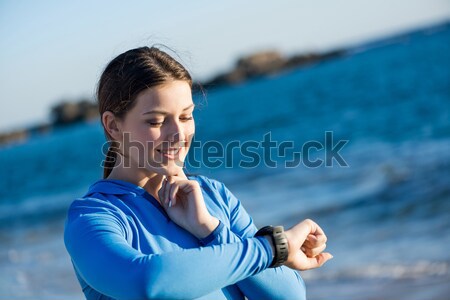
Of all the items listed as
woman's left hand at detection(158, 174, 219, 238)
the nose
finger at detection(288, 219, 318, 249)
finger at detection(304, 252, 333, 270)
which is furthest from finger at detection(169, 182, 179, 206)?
finger at detection(304, 252, 333, 270)

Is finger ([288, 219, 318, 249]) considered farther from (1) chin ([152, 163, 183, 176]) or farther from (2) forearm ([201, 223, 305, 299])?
(1) chin ([152, 163, 183, 176])

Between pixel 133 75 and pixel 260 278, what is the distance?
760 mm

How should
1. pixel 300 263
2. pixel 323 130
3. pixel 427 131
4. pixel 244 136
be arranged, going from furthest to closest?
pixel 244 136 < pixel 323 130 < pixel 427 131 < pixel 300 263

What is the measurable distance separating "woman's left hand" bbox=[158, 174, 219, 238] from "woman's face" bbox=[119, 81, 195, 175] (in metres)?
0.07

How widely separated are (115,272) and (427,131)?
1732cm

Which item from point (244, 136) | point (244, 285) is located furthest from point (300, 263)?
point (244, 136)

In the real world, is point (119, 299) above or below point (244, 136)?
above

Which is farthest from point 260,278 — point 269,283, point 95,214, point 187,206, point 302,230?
point 95,214

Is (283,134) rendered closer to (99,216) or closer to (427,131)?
(427,131)

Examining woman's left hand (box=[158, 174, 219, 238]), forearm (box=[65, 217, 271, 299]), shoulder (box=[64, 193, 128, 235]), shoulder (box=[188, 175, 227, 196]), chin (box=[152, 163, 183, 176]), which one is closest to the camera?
forearm (box=[65, 217, 271, 299])

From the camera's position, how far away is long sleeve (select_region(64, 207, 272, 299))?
203 centimetres

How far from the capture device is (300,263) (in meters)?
2.42

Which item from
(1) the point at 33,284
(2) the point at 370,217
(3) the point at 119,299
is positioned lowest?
(1) the point at 33,284

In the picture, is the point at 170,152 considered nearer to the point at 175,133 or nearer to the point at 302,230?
the point at 175,133
